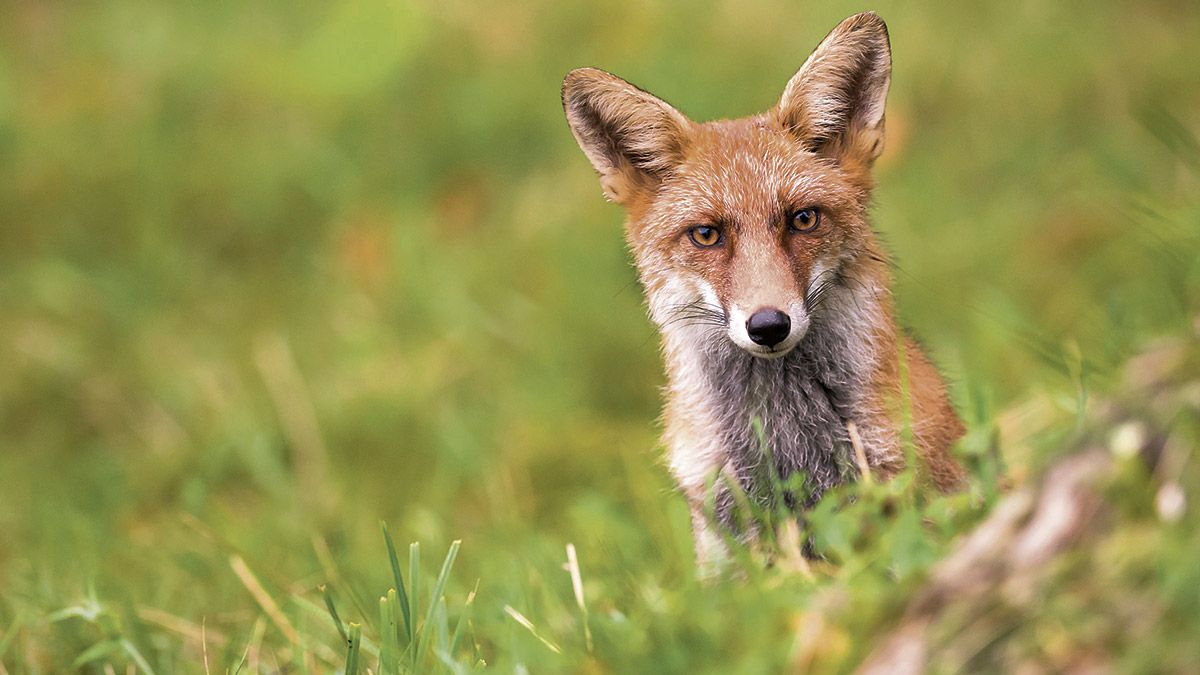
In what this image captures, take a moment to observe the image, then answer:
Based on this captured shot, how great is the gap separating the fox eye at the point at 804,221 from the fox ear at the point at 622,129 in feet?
1.78

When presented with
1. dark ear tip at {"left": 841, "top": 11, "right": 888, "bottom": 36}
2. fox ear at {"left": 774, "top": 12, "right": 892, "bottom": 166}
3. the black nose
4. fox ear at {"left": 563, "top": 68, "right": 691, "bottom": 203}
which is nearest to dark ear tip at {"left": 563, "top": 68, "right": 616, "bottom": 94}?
fox ear at {"left": 563, "top": 68, "right": 691, "bottom": 203}

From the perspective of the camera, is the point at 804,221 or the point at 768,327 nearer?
the point at 768,327

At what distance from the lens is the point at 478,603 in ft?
13.0

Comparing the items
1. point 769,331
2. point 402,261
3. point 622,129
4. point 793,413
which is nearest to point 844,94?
point 622,129

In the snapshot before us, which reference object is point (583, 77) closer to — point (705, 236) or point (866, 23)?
point (705, 236)

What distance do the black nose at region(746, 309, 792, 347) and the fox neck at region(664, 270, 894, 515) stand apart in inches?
13.2

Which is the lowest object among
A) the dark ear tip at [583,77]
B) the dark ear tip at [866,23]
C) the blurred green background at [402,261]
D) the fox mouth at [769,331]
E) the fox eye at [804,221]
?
the blurred green background at [402,261]

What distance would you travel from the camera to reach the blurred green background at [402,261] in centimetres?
558

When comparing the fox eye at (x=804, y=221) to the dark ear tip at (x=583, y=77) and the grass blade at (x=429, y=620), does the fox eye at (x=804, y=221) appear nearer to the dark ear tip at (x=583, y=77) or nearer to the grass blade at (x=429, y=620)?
the dark ear tip at (x=583, y=77)

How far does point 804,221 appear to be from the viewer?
13.0 ft

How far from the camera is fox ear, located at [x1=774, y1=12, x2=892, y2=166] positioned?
13.1ft

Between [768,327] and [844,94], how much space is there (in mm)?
998

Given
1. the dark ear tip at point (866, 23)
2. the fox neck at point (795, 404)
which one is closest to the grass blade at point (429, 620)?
the fox neck at point (795, 404)

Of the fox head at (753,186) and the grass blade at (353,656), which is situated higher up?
the fox head at (753,186)
